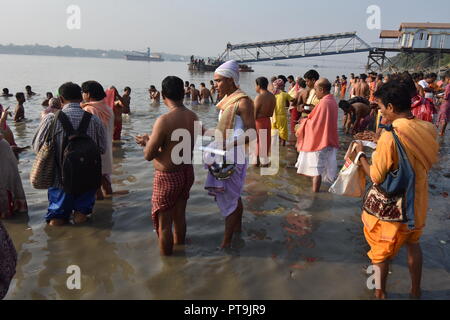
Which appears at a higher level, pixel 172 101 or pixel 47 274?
pixel 172 101

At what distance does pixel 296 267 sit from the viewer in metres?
3.42

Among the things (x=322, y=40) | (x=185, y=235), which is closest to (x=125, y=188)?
(x=185, y=235)

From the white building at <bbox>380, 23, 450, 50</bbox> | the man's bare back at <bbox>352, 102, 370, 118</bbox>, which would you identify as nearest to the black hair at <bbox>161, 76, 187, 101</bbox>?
the man's bare back at <bbox>352, 102, 370, 118</bbox>

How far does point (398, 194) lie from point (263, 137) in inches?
158

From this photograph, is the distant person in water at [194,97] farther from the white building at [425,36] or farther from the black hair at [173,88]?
the white building at [425,36]

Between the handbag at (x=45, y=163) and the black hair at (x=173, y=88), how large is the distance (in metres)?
1.47

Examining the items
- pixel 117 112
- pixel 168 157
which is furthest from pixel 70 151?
pixel 117 112

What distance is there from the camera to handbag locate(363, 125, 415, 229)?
8.27ft

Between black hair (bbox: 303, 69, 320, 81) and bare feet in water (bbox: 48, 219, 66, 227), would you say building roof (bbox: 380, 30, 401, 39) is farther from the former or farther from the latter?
bare feet in water (bbox: 48, 219, 66, 227)

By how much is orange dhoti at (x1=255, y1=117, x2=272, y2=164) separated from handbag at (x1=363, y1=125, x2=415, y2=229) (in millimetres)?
3819

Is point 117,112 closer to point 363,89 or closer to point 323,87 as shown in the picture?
point 323,87

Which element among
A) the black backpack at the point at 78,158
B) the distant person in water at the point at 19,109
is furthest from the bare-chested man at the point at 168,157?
the distant person in water at the point at 19,109
